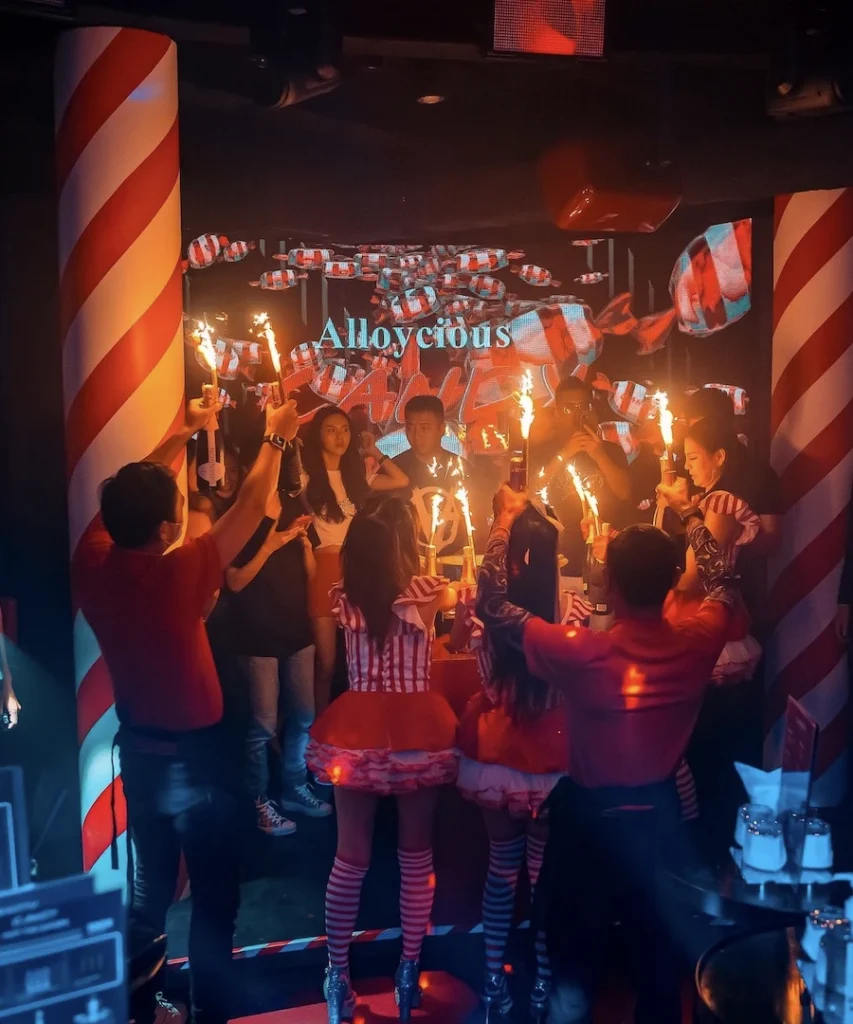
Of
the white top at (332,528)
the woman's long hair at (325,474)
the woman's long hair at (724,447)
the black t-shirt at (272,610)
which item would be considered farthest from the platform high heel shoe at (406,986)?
the woman's long hair at (724,447)

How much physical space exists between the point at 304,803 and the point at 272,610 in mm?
952

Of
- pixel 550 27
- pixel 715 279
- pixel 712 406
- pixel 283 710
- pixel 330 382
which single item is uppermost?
pixel 550 27

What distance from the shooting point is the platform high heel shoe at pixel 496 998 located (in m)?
3.23

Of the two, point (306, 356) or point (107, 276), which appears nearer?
point (107, 276)

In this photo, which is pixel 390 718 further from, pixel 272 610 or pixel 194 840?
pixel 272 610

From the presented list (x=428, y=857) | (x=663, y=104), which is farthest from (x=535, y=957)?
(x=663, y=104)

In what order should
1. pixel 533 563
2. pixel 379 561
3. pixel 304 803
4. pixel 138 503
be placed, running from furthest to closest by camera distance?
pixel 304 803 → pixel 379 561 → pixel 533 563 → pixel 138 503

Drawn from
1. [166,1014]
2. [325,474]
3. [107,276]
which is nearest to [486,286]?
[325,474]

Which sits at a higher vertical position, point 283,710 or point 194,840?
point 194,840

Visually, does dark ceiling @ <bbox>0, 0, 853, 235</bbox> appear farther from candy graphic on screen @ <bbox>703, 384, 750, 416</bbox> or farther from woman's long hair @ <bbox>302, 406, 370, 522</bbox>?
candy graphic on screen @ <bbox>703, 384, 750, 416</bbox>

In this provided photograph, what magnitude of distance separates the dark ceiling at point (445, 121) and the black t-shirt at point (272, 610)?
200cm

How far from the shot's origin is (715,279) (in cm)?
618

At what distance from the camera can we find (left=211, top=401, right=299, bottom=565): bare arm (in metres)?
2.76

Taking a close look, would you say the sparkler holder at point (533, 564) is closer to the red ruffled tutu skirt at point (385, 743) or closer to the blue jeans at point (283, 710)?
the red ruffled tutu skirt at point (385, 743)
